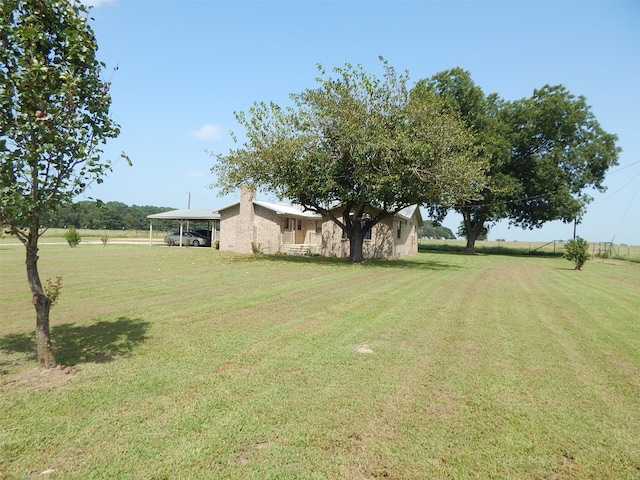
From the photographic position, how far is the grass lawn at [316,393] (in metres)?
2.94

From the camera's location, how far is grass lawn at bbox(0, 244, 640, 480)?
9.66ft

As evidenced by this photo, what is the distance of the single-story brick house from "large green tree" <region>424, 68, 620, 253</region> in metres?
11.8

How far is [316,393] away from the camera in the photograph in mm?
4102

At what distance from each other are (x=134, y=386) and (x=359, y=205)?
18194 millimetres

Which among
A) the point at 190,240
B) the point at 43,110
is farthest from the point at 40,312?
the point at 190,240

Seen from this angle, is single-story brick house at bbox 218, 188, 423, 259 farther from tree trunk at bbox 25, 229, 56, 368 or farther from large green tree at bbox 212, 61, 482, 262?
tree trunk at bbox 25, 229, 56, 368

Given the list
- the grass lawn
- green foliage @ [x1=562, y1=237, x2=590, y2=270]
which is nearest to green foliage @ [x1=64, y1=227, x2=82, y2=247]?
the grass lawn

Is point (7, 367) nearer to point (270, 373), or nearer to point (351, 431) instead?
Result: point (270, 373)

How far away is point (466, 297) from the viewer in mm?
10609

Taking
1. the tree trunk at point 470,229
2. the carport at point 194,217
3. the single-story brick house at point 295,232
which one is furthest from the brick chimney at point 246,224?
the tree trunk at point 470,229

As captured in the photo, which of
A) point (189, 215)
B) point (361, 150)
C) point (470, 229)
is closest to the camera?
point (361, 150)

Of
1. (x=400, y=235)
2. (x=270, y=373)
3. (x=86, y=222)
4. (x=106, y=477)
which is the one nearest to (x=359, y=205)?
(x=400, y=235)

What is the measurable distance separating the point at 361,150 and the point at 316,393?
15119 millimetres

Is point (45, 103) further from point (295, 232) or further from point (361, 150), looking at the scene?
point (295, 232)
